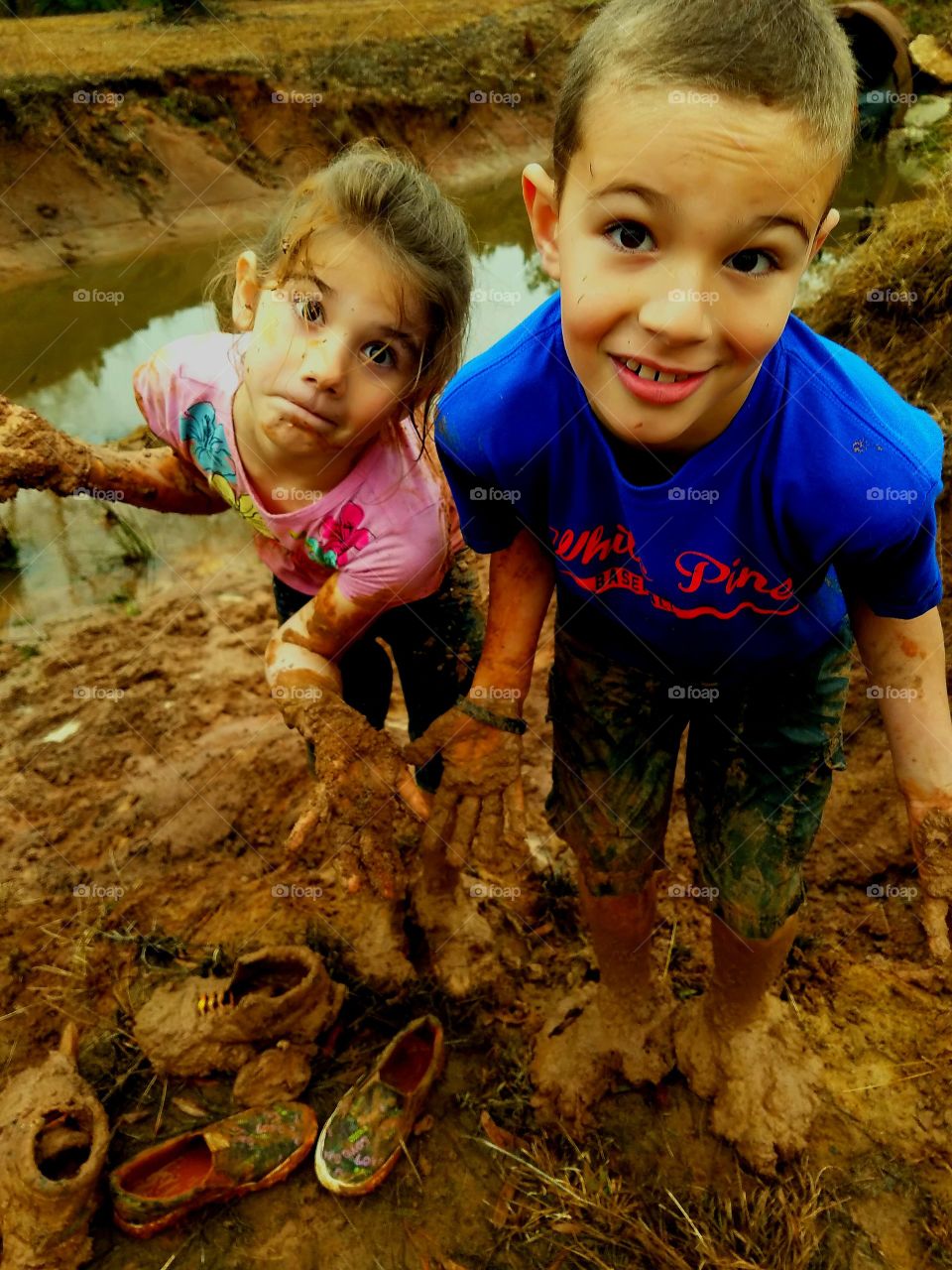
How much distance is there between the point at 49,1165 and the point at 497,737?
1292 mm

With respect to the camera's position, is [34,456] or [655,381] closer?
[655,381]

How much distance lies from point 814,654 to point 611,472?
0.49 m

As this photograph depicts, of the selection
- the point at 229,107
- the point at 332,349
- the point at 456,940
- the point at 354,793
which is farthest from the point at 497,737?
the point at 229,107

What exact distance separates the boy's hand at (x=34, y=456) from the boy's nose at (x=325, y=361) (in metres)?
0.56

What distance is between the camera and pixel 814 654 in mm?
1476

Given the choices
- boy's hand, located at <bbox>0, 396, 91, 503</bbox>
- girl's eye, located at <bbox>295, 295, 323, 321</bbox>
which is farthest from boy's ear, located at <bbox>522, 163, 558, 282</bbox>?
boy's hand, located at <bbox>0, 396, 91, 503</bbox>

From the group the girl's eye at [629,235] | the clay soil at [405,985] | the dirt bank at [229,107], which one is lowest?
the clay soil at [405,985]

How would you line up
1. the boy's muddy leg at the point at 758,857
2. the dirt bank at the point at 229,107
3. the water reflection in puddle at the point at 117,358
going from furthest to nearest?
the dirt bank at the point at 229,107 < the water reflection in puddle at the point at 117,358 < the boy's muddy leg at the point at 758,857

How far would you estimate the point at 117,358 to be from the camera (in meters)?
5.29

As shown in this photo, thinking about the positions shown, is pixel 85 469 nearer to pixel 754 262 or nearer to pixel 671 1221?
pixel 754 262

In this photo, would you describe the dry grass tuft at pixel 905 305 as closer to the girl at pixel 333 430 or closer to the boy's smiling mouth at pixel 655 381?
the girl at pixel 333 430

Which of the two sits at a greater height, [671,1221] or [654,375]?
[654,375]

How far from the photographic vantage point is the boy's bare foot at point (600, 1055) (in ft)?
6.25

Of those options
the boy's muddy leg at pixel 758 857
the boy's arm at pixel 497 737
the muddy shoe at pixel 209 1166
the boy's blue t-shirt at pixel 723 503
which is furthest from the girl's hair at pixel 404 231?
the muddy shoe at pixel 209 1166
